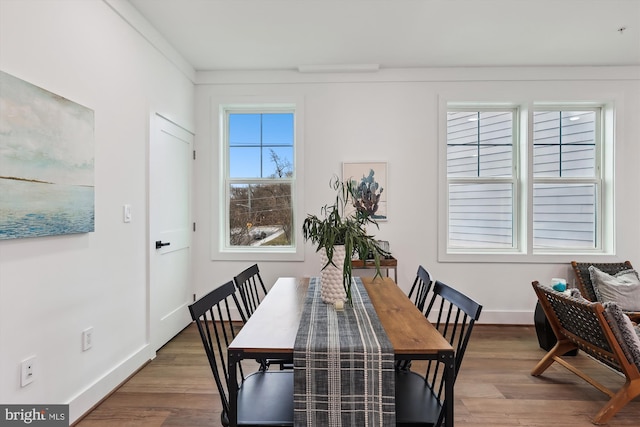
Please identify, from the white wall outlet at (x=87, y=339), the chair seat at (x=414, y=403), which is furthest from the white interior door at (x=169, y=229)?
the chair seat at (x=414, y=403)

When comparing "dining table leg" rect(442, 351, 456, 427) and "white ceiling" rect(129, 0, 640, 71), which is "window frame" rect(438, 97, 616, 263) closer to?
"white ceiling" rect(129, 0, 640, 71)

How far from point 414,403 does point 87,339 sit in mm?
1893

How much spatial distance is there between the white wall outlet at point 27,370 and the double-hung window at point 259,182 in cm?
215

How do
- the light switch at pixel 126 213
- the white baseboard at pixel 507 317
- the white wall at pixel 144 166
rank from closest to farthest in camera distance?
1. the white wall at pixel 144 166
2. the light switch at pixel 126 213
3. the white baseboard at pixel 507 317

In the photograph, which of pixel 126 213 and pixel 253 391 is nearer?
pixel 253 391

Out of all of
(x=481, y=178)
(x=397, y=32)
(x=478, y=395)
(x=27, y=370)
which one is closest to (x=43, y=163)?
(x=27, y=370)

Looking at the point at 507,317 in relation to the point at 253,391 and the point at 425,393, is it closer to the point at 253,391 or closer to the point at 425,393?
the point at 425,393

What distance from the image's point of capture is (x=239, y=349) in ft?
4.01

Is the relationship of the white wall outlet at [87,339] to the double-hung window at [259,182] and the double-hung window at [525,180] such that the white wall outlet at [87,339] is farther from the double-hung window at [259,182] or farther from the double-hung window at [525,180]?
the double-hung window at [525,180]

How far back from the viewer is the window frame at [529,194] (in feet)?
11.6

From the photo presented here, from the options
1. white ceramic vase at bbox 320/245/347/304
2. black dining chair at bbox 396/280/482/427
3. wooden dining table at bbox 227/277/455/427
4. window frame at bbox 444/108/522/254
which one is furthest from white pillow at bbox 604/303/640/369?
window frame at bbox 444/108/522/254

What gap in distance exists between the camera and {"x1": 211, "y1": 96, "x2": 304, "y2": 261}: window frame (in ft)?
11.9

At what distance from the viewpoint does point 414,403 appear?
1.43 meters

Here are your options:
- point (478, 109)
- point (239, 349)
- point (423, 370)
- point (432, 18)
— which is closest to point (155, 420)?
point (239, 349)
